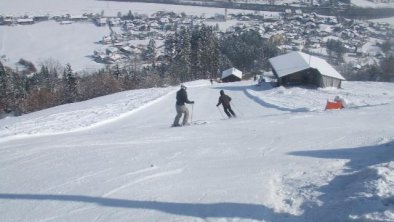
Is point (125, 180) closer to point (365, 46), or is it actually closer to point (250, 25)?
point (365, 46)

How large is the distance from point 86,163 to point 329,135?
5.90 m

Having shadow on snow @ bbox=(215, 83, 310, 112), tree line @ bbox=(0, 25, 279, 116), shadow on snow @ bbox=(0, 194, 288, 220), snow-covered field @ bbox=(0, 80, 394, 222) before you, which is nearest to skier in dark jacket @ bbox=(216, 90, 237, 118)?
snow-covered field @ bbox=(0, 80, 394, 222)

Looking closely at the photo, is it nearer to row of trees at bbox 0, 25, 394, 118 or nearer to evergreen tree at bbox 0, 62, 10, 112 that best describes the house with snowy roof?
row of trees at bbox 0, 25, 394, 118

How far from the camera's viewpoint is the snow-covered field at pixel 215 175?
6051 mm

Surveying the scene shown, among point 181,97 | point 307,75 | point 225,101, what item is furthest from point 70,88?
point 181,97

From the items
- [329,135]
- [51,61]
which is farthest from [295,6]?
[329,135]

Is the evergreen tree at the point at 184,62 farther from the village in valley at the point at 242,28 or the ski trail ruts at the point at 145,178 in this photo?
the ski trail ruts at the point at 145,178

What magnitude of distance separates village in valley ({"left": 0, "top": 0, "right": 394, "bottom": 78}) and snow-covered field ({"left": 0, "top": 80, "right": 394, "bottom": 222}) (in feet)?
215

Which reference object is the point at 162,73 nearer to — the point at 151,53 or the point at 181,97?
the point at 151,53

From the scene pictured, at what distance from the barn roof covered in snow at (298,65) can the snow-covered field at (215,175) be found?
28.4 meters

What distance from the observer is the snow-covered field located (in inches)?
238

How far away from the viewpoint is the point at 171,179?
7762 mm

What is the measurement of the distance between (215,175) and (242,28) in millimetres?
120970

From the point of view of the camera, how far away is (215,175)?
309 inches
